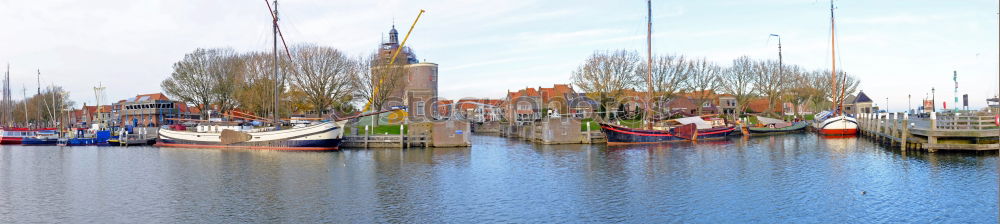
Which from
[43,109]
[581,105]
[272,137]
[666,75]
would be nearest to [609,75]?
[666,75]

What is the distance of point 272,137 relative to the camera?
48875mm

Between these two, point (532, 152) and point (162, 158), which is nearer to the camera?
point (162, 158)

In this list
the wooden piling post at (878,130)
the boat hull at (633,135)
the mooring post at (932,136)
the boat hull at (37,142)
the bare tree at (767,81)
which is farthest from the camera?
the bare tree at (767,81)

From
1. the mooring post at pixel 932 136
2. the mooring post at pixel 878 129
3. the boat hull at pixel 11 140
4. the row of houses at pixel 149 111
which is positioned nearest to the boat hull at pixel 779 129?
the mooring post at pixel 878 129

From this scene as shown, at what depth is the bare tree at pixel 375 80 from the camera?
64.1m

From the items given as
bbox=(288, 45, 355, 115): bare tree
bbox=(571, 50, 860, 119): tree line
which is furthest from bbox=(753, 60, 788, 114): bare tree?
bbox=(288, 45, 355, 115): bare tree

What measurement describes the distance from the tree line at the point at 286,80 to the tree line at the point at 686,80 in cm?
2187

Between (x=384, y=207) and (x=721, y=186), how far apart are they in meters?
13.4

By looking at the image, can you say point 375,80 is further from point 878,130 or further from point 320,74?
point 878,130

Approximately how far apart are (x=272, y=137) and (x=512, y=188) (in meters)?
28.5

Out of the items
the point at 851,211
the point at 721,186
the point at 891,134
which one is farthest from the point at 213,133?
the point at 891,134

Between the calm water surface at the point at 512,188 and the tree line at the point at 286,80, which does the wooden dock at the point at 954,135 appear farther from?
the tree line at the point at 286,80

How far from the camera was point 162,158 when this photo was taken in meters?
42.6

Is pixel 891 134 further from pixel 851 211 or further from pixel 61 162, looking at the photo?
pixel 61 162
